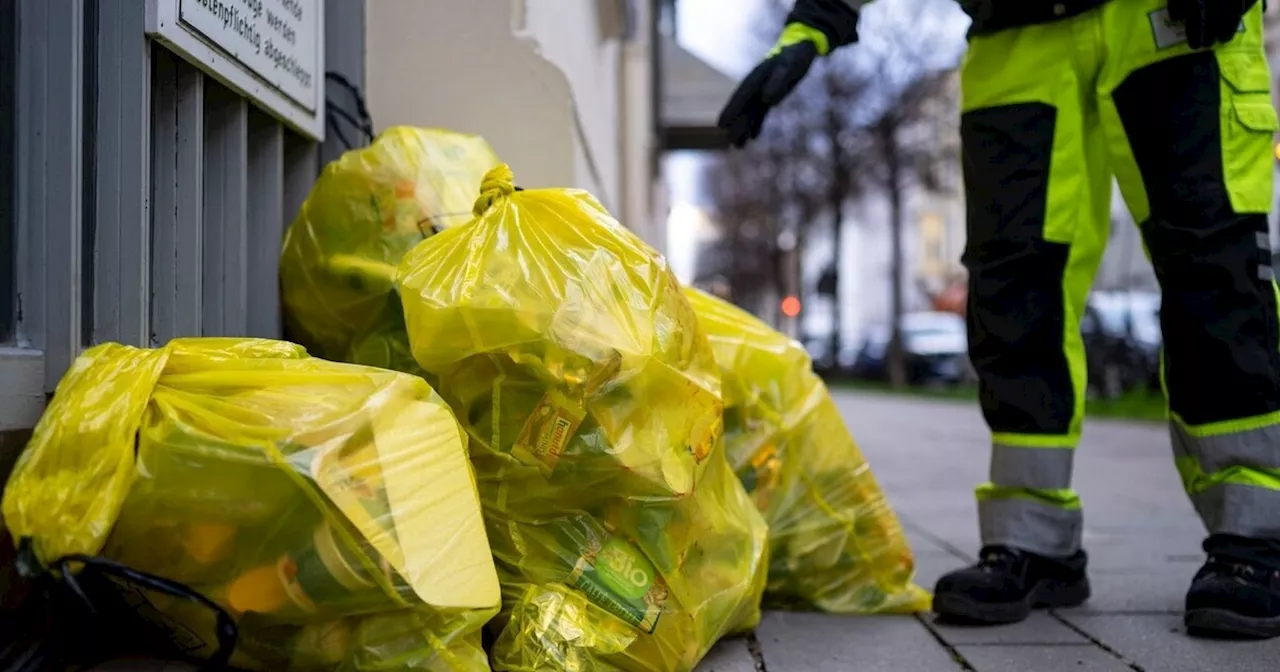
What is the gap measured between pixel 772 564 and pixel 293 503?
1.23 meters

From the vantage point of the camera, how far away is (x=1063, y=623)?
231cm

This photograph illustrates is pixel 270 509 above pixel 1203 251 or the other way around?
the other way around

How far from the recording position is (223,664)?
1.38 metres

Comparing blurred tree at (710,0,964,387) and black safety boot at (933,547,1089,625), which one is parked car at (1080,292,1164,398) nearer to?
blurred tree at (710,0,964,387)

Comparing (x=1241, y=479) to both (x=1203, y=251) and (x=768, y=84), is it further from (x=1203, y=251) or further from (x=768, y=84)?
(x=768, y=84)

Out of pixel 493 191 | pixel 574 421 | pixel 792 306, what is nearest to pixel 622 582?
pixel 574 421

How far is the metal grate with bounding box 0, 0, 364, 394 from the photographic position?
5.47ft

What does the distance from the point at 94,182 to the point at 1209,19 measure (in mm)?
1972

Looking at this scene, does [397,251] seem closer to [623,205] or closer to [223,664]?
[223,664]

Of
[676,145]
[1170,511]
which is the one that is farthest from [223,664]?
[676,145]

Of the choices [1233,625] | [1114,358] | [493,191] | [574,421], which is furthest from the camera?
[1114,358]

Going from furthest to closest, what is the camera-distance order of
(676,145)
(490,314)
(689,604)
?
(676,145) → (689,604) → (490,314)

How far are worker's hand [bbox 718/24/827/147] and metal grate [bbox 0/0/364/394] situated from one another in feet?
3.45

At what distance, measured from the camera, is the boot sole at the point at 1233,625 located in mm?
2094
